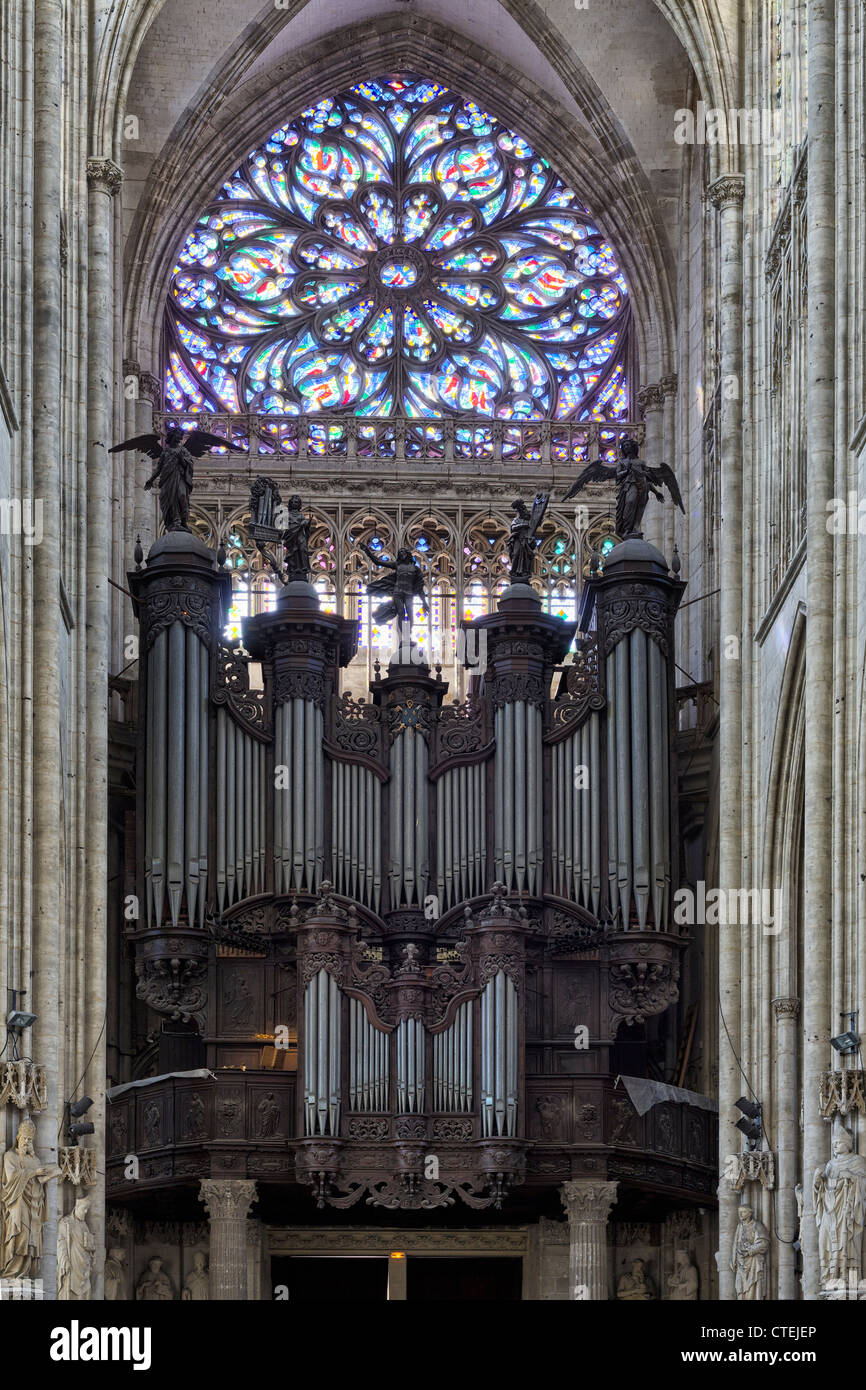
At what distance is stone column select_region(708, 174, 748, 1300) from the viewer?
31.3m

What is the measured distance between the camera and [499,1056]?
104 feet

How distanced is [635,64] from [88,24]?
8.79m

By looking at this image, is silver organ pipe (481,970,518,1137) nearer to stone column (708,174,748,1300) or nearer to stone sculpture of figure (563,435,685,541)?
stone column (708,174,748,1300)

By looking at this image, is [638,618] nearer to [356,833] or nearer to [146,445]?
[356,833]

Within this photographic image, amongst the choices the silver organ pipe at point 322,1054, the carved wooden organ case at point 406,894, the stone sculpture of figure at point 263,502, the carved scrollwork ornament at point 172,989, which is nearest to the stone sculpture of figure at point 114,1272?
the carved wooden organ case at point 406,894

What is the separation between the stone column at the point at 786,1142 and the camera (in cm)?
2941

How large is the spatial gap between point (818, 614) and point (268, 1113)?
8915mm

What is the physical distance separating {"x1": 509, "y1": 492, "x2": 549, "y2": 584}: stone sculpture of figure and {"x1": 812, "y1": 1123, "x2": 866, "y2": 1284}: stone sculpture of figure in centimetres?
1130

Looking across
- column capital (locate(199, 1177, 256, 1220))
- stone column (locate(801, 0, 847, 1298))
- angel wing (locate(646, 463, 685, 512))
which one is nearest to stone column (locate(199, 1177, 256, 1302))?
column capital (locate(199, 1177, 256, 1220))

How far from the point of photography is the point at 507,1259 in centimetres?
3425

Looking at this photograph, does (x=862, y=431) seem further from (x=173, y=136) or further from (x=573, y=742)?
(x=173, y=136)

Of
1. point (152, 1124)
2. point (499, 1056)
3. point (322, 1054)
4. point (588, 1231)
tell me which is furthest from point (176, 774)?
point (588, 1231)
